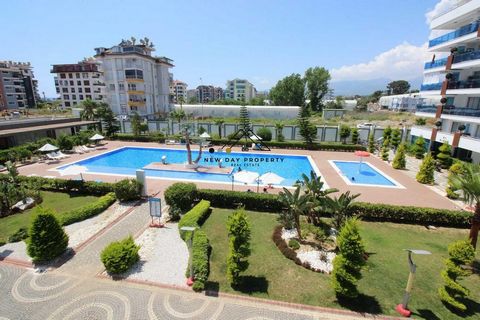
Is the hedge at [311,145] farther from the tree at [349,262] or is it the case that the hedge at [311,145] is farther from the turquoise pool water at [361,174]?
the tree at [349,262]

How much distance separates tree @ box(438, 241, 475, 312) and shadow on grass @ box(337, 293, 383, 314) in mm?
2289

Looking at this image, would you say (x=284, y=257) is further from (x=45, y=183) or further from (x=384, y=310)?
(x=45, y=183)

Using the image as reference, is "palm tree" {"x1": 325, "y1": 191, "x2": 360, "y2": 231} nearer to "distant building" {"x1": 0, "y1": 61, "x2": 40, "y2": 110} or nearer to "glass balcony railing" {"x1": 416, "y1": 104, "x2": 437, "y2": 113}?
"glass balcony railing" {"x1": 416, "y1": 104, "x2": 437, "y2": 113}

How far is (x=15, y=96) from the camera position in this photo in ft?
260

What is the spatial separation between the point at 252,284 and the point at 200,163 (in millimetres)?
19759

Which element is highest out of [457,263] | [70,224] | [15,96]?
[15,96]

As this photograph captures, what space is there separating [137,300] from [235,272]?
361 centimetres

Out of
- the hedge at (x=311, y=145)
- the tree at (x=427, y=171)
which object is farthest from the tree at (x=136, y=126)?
the tree at (x=427, y=171)

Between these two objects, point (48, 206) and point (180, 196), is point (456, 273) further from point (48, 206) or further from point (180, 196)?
point (48, 206)

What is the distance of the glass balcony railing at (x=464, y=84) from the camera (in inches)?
875

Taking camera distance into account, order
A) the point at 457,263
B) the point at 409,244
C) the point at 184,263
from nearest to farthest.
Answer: the point at 457,263, the point at 184,263, the point at 409,244

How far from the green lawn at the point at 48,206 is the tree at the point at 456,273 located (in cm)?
1891

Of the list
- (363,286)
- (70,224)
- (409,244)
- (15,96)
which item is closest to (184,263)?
(363,286)

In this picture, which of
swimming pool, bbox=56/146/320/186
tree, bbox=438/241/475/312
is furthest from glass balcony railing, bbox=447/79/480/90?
tree, bbox=438/241/475/312
